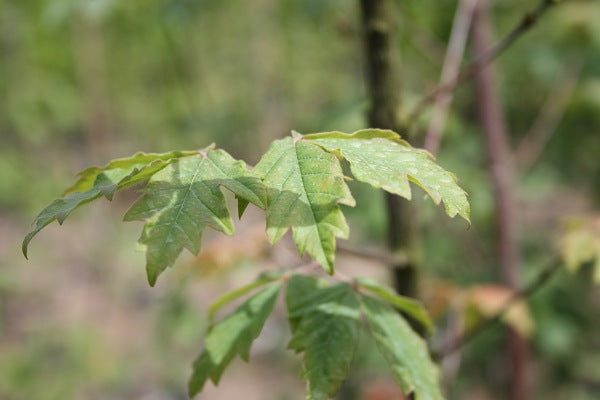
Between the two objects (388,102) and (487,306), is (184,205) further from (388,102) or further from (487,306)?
(487,306)

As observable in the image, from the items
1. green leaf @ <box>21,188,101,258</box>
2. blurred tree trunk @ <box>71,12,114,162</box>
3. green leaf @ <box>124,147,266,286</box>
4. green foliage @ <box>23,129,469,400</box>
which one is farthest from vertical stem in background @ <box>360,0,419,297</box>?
blurred tree trunk @ <box>71,12,114,162</box>

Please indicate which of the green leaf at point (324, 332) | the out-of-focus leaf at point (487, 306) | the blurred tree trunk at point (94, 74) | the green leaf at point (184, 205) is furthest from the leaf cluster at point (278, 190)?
the blurred tree trunk at point (94, 74)

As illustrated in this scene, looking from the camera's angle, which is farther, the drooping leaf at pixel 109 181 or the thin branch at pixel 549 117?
the thin branch at pixel 549 117

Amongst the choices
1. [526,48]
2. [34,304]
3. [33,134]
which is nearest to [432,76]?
[526,48]

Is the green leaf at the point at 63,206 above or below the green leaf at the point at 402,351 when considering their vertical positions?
above

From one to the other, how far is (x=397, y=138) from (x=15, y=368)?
3150mm

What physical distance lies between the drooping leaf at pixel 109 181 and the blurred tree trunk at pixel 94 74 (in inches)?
169

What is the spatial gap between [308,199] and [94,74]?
5496 millimetres

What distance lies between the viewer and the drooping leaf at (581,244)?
1107mm

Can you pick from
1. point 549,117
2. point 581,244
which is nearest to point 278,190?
point 581,244

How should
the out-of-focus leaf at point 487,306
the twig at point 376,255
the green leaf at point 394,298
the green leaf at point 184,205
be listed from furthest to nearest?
the out-of-focus leaf at point 487,306
the twig at point 376,255
the green leaf at point 394,298
the green leaf at point 184,205

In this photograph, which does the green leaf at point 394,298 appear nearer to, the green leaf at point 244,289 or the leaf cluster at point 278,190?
the green leaf at point 244,289

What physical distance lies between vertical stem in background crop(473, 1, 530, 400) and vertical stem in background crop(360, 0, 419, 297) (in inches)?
37.4

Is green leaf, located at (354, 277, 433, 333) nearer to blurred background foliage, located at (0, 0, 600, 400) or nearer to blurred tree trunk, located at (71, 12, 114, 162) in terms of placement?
blurred background foliage, located at (0, 0, 600, 400)
